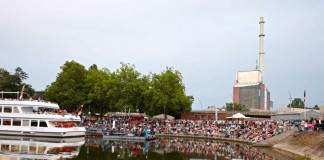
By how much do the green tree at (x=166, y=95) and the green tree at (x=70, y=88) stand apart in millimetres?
13404

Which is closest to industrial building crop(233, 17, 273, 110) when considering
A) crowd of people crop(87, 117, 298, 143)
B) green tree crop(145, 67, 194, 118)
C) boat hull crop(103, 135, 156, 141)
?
green tree crop(145, 67, 194, 118)

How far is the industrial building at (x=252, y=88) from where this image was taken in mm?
139262

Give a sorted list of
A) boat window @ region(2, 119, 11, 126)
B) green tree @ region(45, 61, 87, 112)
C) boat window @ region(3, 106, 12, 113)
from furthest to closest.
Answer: green tree @ region(45, 61, 87, 112), boat window @ region(2, 119, 11, 126), boat window @ region(3, 106, 12, 113)

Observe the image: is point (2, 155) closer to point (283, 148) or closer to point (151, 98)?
point (283, 148)

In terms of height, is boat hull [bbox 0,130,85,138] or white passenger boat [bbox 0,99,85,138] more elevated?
white passenger boat [bbox 0,99,85,138]

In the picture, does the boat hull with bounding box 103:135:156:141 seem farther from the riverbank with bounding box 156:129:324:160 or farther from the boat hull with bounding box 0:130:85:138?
the riverbank with bounding box 156:129:324:160

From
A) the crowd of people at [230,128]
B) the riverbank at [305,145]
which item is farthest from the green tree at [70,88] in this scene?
the riverbank at [305,145]

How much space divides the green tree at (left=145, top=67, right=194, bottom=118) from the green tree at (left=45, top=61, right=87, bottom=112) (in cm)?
1340

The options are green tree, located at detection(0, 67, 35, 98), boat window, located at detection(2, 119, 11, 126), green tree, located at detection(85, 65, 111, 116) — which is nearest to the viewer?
boat window, located at detection(2, 119, 11, 126)

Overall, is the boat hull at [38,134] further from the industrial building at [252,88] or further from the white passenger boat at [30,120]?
the industrial building at [252,88]

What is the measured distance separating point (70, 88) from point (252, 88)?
83.3 meters

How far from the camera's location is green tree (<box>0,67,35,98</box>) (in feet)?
261

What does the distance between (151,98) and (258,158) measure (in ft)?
123

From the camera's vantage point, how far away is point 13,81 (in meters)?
80.8
